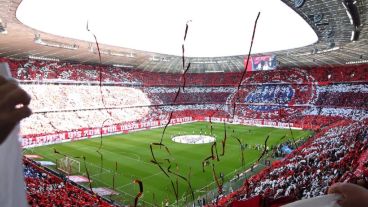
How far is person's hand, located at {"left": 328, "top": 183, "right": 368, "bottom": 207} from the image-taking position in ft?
5.65

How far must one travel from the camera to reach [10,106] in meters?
1.55

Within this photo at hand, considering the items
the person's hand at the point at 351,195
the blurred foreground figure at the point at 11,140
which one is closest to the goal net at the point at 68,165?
the blurred foreground figure at the point at 11,140

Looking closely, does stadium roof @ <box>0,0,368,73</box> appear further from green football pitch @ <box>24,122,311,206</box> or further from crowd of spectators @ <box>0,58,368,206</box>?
green football pitch @ <box>24,122,311,206</box>

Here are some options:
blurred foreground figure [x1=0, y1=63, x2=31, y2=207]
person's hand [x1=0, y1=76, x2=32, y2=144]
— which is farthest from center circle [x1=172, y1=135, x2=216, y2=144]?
person's hand [x1=0, y1=76, x2=32, y2=144]

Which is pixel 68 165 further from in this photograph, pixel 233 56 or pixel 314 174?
pixel 233 56

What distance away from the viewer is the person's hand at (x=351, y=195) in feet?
5.65

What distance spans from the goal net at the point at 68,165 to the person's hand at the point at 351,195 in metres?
23.0

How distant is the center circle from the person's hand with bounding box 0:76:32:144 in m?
32.0

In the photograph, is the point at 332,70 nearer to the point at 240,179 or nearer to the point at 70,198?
the point at 240,179

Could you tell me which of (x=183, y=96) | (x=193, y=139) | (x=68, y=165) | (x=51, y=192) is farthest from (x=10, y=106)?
(x=183, y=96)

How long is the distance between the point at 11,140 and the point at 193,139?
3349 centimetres

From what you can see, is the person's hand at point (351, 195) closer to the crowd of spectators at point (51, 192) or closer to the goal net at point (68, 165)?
the crowd of spectators at point (51, 192)

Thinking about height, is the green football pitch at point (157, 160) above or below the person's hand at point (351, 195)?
below

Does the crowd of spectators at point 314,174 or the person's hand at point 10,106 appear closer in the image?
the person's hand at point 10,106
